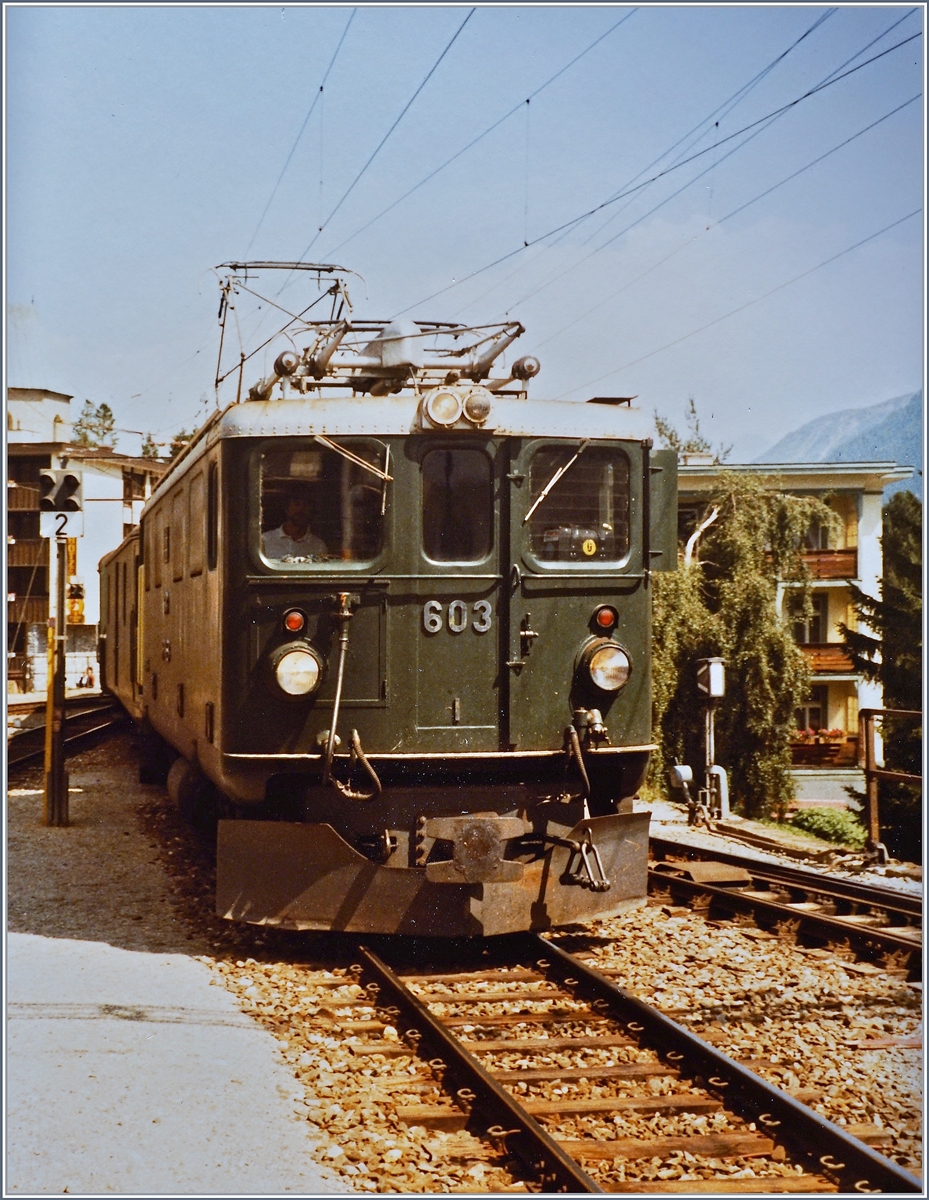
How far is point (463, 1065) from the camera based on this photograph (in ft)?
16.8

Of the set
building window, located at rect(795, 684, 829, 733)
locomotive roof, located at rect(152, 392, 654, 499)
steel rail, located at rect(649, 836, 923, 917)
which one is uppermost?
locomotive roof, located at rect(152, 392, 654, 499)

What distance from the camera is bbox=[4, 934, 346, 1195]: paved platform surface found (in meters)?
4.04

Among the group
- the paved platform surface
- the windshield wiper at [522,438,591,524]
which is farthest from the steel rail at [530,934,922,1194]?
the windshield wiper at [522,438,591,524]

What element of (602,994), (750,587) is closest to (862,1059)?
(602,994)

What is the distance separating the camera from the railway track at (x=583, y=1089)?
4180 millimetres

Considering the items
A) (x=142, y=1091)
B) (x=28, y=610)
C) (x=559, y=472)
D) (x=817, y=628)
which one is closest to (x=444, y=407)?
(x=559, y=472)

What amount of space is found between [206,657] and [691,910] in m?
3.47

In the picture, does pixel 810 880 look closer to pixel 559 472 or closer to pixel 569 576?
pixel 569 576

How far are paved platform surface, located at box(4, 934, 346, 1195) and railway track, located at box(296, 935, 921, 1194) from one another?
53 centimetres

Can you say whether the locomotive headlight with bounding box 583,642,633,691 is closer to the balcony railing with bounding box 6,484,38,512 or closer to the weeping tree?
the weeping tree

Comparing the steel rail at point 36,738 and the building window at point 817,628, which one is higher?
the building window at point 817,628

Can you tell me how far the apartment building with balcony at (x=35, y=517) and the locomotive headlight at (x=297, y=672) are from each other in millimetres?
23654

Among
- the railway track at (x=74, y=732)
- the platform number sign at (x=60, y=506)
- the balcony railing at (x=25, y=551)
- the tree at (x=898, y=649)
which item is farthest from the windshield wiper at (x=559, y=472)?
the balcony railing at (x=25, y=551)

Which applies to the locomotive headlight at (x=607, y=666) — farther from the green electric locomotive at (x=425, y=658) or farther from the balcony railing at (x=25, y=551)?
the balcony railing at (x=25, y=551)
